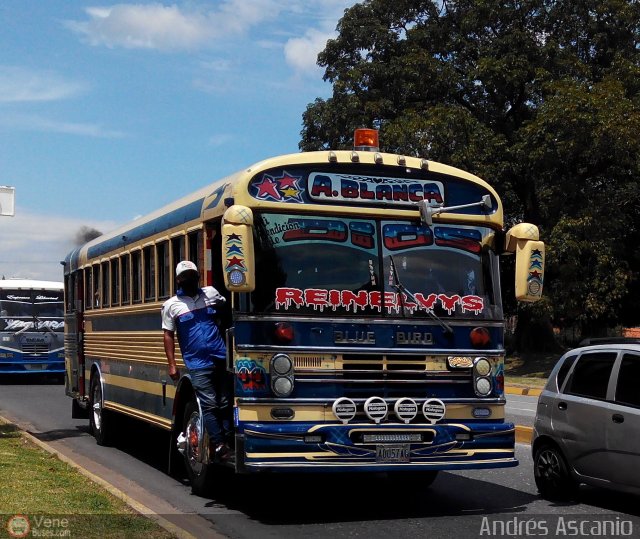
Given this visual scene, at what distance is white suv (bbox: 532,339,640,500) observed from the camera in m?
8.80

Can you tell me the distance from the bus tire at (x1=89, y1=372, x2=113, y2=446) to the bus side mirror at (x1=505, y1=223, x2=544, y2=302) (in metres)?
7.45

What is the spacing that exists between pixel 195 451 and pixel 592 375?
3749 millimetres

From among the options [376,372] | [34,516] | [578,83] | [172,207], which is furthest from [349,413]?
Result: [578,83]

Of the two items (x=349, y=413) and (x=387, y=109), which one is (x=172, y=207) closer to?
(x=349, y=413)

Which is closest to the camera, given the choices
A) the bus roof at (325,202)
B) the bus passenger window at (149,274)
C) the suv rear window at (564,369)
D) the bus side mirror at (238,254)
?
the bus side mirror at (238,254)

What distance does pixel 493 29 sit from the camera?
35094mm

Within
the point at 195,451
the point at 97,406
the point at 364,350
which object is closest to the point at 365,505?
the point at 195,451

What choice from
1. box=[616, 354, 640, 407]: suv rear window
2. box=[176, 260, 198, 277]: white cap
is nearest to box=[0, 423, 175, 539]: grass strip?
box=[176, 260, 198, 277]: white cap

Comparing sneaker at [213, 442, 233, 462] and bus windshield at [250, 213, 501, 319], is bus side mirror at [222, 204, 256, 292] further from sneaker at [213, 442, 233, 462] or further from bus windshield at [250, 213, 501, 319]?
sneaker at [213, 442, 233, 462]

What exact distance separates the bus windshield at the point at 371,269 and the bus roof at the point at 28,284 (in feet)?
70.5

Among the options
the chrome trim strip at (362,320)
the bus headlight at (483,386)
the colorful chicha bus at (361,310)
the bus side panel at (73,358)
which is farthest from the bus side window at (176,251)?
the bus side panel at (73,358)

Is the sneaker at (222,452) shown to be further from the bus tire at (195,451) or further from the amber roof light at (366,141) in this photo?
the amber roof light at (366,141)

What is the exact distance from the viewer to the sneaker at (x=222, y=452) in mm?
9125

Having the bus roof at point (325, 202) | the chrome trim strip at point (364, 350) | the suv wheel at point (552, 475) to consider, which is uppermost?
the bus roof at point (325, 202)
